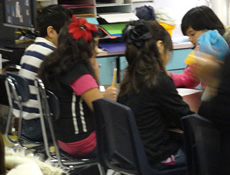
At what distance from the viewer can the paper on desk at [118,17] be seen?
4.19 m

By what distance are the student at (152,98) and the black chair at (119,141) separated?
100 millimetres

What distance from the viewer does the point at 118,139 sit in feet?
6.89

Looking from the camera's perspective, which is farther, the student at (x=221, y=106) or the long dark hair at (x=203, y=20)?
the long dark hair at (x=203, y=20)

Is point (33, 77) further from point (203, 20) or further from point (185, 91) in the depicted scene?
point (203, 20)

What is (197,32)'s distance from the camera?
3092mm

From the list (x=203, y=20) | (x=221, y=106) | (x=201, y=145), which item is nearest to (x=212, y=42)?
(x=203, y=20)

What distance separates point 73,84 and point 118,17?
1938 mm

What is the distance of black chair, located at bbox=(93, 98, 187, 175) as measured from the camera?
1.97m

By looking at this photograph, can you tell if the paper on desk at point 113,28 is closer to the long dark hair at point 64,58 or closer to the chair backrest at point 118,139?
the long dark hair at point 64,58

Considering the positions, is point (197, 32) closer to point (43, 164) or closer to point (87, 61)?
point (87, 61)

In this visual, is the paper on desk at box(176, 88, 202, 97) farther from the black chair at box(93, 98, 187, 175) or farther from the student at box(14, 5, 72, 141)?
the student at box(14, 5, 72, 141)

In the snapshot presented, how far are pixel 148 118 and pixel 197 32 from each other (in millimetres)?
1124


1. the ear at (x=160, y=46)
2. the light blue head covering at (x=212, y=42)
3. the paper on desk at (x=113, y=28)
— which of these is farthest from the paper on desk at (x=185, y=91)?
the paper on desk at (x=113, y=28)

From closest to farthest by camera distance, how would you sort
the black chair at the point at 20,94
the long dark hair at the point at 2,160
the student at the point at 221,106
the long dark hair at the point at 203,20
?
1. the long dark hair at the point at 2,160
2. the student at the point at 221,106
3. the black chair at the point at 20,94
4. the long dark hair at the point at 203,20
